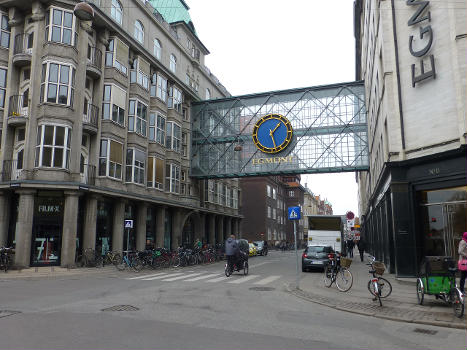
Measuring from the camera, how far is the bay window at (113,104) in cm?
2555

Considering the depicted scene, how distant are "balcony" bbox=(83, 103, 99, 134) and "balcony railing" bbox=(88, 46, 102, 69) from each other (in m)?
2.68

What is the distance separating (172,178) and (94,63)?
38.5 feet

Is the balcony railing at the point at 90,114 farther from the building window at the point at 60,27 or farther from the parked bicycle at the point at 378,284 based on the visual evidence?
the parked bicycle at the point at 378,284

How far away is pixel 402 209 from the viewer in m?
14.9

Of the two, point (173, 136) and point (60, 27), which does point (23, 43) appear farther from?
point (173, 136)

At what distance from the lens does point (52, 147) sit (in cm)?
2142

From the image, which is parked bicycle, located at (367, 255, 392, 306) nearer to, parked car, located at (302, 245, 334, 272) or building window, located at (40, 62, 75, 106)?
parked car, located at (302, 245, 334, 272)

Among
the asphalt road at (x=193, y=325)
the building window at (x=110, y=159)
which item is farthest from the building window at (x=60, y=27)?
the asphalt road at (x=193, y=325)

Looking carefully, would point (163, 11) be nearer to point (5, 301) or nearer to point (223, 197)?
point (223, 197)

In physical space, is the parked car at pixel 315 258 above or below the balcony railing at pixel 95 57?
below

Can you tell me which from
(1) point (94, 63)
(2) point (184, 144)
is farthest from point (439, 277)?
(2) point (184, 144)

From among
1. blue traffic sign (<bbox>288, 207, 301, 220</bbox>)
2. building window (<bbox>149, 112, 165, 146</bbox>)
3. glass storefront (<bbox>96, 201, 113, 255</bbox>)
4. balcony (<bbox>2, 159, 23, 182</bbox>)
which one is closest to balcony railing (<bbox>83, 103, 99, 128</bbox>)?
balcony (<bbox>2, 159, 23, 182</bbox>)

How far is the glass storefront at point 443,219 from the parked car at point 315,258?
6.64m

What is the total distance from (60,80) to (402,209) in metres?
19.0
